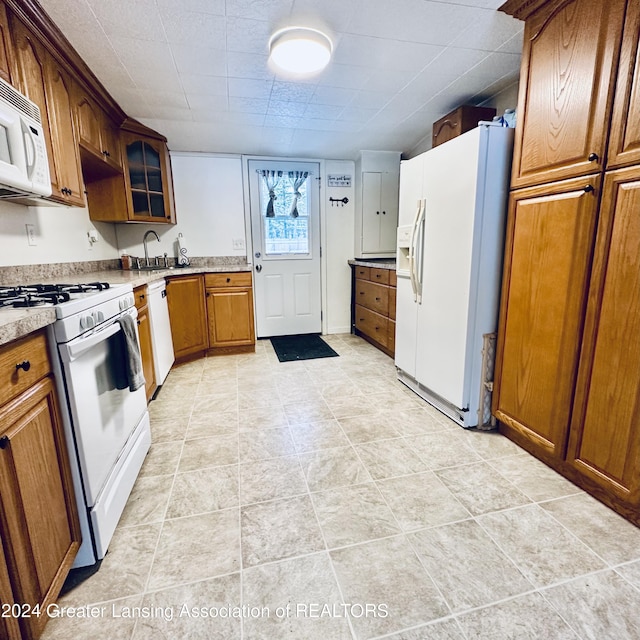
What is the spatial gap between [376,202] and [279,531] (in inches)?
141

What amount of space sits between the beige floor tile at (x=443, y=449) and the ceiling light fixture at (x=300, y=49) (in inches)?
86.0

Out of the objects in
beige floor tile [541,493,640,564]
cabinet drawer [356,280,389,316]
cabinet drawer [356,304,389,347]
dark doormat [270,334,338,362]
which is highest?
cabinet drawer [356,280,389,316]

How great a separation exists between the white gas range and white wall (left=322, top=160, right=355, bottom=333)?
298 cm

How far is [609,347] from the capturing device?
1.35 meters

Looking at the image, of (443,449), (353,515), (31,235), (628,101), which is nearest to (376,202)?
(628,101)

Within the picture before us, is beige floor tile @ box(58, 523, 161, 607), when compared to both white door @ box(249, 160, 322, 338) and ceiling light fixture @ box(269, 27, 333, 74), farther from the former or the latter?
white door @ box(249, 160, 322, 338)

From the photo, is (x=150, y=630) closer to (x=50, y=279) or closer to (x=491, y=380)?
(x=491, y=380)

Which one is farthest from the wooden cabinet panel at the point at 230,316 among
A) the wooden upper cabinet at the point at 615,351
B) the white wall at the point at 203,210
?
the wooden upper cabinet at the point at 615,351

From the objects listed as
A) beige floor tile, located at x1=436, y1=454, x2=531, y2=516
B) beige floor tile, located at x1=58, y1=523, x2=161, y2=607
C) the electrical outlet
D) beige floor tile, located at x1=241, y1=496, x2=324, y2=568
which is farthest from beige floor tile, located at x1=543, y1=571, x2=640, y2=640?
the electrical outlet

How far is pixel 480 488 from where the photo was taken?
1.55 m

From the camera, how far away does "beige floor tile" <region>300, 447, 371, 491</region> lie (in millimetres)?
1604

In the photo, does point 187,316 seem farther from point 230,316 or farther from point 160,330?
point 160,330

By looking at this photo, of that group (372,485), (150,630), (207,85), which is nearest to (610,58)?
(372,485)

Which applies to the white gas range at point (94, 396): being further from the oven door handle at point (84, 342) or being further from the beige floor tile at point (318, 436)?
the beige floor tile at point (318, 436)
